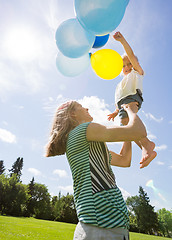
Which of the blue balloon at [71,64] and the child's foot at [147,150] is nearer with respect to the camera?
the child's foot at [147,150]

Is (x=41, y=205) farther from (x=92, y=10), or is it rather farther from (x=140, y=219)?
(x=92, y=10)

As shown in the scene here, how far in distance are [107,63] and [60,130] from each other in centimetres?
112

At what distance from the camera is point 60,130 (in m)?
1.58

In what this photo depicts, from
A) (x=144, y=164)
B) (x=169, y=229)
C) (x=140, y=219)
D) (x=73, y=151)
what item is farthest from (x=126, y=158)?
(x=169, y=229)

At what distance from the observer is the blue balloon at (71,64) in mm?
2531

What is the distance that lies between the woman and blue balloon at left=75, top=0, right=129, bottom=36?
0.94 metres

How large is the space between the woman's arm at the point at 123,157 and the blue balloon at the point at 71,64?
50.6 inches

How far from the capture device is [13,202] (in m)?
30.9

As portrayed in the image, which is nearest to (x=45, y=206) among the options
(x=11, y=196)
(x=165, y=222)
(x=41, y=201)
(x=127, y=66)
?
(x=41, y=201)

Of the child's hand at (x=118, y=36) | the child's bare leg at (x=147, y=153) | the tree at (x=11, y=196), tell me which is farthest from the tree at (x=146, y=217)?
the child's hand at (x=118, y=36)

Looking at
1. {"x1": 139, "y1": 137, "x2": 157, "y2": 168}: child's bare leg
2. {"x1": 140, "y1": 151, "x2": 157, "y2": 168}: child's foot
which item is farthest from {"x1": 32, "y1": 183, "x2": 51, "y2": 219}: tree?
{"x1": 140, "y1": 151, "x2": 157, "y2": 168}: child's foot

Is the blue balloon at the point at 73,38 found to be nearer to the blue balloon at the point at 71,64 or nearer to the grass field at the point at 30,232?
the blue balloon at the point at 71,64

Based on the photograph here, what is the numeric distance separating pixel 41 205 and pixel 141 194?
69.2 ft

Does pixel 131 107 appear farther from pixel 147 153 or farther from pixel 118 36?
pixel 118 36
